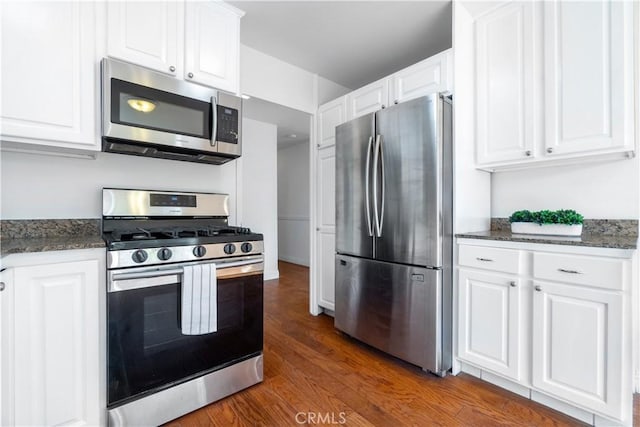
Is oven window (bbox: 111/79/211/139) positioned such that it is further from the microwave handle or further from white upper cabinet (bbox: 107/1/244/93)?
white upper cabinet (bbox: 107/1/244/93)

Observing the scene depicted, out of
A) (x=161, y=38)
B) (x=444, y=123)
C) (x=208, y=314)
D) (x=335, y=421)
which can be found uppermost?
(x=161, y=38)

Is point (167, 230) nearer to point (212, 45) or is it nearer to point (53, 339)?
point (53, 339)

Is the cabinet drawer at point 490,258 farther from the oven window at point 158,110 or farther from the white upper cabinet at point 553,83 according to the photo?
the oven window at point 158,110

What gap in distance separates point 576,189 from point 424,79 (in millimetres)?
1285

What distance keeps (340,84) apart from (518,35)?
1825 millimetres

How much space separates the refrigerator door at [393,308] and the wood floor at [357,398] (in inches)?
5.7

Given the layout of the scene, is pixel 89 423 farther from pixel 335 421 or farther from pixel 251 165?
pixel 251 165

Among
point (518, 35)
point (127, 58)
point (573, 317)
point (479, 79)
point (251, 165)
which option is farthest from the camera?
point (251, 165)

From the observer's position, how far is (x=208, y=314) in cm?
158

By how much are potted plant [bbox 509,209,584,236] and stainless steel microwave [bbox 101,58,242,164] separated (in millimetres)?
1992

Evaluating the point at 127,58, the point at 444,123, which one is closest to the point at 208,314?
the point at 127,58

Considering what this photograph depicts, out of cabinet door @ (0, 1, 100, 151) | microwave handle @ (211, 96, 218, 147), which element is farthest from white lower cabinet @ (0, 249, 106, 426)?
microwave handle @ (211, 96, 218, 147)

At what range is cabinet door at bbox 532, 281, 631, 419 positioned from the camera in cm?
140

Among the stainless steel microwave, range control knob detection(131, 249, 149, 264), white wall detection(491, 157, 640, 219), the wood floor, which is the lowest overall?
the wood floor
